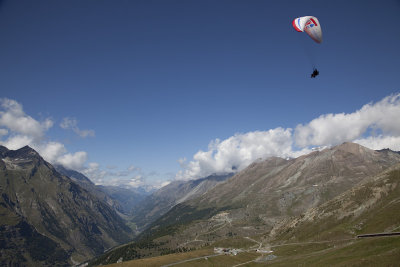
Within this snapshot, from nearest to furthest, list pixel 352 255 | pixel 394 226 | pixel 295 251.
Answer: pixel 352 255 → pixel 394 226 → pixel 295 251

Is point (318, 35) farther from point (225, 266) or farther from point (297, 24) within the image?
point (225, 266)

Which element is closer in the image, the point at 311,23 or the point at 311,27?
the point at 311,27

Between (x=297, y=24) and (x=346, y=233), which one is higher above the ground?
(x=297, y=24)

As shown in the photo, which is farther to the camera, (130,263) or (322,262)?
(130,263)

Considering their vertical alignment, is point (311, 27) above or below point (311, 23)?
below

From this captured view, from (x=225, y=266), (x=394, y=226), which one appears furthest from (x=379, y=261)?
(x=225, y=266)

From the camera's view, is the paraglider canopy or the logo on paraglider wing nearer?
the paraglider canopy

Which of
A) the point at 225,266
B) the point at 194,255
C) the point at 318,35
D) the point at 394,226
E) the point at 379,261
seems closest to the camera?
the point at 318,35

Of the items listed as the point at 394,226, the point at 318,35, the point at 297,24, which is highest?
the point at 297,24
